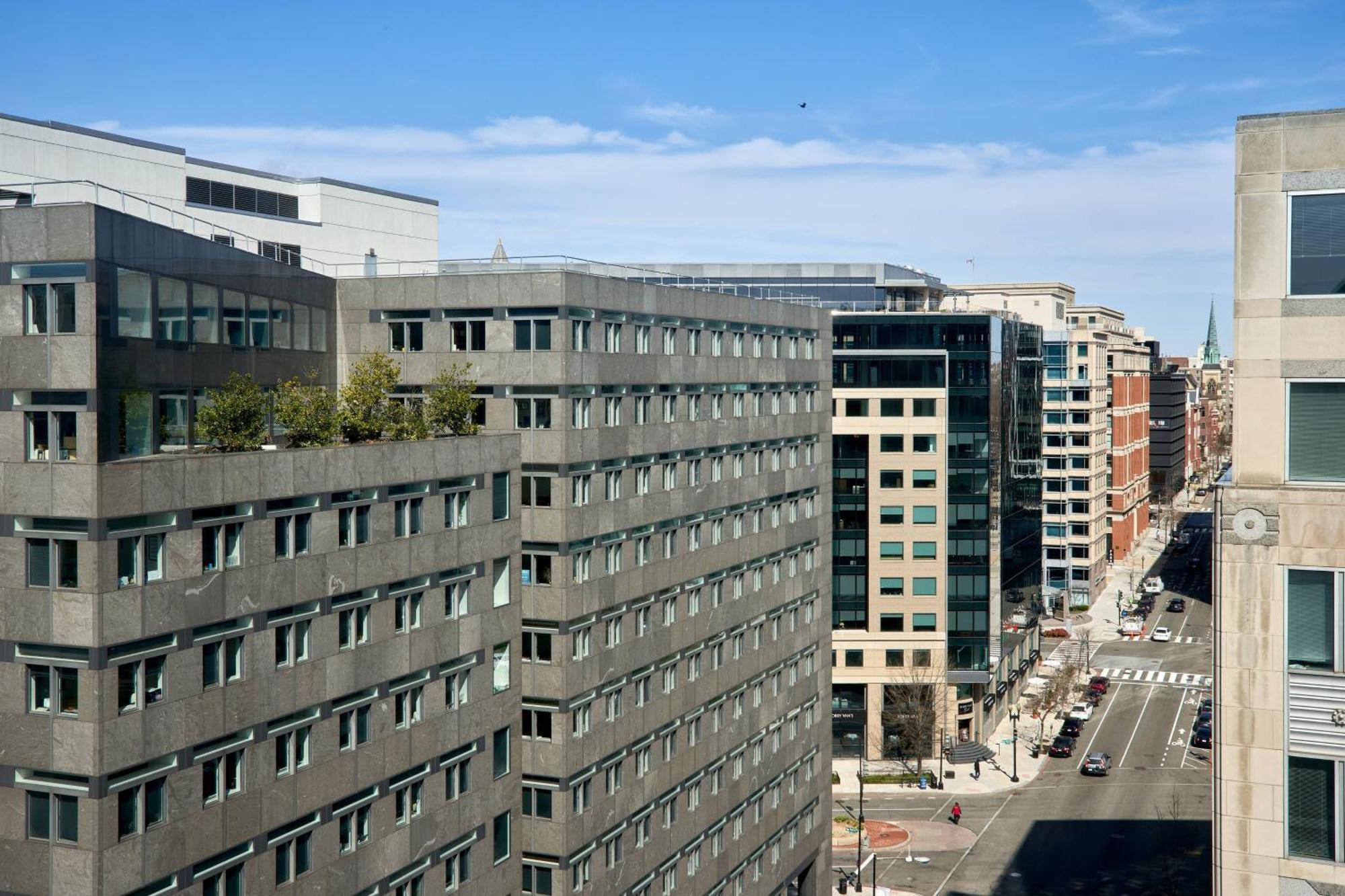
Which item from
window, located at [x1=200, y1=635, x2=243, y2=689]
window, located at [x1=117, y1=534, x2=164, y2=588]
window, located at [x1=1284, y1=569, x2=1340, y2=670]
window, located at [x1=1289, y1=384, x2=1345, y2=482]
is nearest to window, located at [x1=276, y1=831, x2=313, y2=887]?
window, located at [x1=200, y1=635, x2=243, y2=689]

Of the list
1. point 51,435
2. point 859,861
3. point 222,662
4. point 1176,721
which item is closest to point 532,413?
point 222,662

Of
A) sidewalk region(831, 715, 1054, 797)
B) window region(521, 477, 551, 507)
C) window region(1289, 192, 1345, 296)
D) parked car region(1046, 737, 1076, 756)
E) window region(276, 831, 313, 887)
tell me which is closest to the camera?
window region(1289, 192, 1345, 296)

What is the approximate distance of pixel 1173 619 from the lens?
188m

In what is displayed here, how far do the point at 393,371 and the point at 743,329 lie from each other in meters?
24.7

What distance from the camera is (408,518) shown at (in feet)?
147

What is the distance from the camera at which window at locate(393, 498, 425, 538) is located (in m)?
44.2

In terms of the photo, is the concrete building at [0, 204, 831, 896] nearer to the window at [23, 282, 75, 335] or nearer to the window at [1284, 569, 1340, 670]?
the window at [23, 282, 75, 335]

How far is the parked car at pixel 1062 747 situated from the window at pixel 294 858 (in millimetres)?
97604

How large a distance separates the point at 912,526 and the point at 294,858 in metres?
Answer: 86.8

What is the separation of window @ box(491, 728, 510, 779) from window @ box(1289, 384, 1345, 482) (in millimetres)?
28731

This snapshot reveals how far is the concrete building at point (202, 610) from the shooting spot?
33906mm

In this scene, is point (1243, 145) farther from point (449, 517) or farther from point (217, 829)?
point (217, 829)

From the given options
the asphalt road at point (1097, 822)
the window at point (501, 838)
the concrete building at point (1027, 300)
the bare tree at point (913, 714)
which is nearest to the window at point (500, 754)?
the window at point (501, 838)

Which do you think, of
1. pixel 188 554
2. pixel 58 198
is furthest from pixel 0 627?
pixel 58 198
